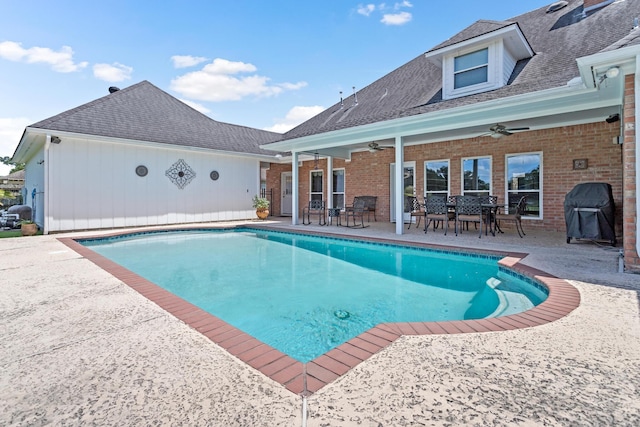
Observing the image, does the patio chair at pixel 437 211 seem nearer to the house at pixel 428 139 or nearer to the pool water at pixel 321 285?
the house at pixel 428 139

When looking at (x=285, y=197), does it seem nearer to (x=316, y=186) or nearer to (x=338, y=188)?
(x=316, y=186)

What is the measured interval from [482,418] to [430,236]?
656cm

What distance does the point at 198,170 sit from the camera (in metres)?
11.6

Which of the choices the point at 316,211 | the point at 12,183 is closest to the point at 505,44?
the point at 316,211

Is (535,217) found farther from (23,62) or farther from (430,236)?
(23,62)

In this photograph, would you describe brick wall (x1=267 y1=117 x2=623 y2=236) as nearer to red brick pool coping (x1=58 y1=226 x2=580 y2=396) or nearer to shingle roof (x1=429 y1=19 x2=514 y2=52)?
shingle roof (x1=429 y1=19 x2=514 y2=52)

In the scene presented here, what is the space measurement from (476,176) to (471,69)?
9.84ft

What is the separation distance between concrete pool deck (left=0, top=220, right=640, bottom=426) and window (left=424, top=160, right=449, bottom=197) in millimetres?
7277

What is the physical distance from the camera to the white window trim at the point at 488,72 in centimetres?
751

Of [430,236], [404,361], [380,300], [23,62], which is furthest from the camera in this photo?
[23,62]

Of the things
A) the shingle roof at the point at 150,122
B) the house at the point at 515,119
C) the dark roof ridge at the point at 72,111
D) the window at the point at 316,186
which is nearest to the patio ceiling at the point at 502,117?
the house at the point at 515,119

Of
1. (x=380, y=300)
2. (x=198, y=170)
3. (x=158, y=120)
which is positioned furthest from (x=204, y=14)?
(x=380, y=300)

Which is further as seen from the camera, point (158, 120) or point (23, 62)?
point (158, 120)

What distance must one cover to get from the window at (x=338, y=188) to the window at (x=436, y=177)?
138 inches
